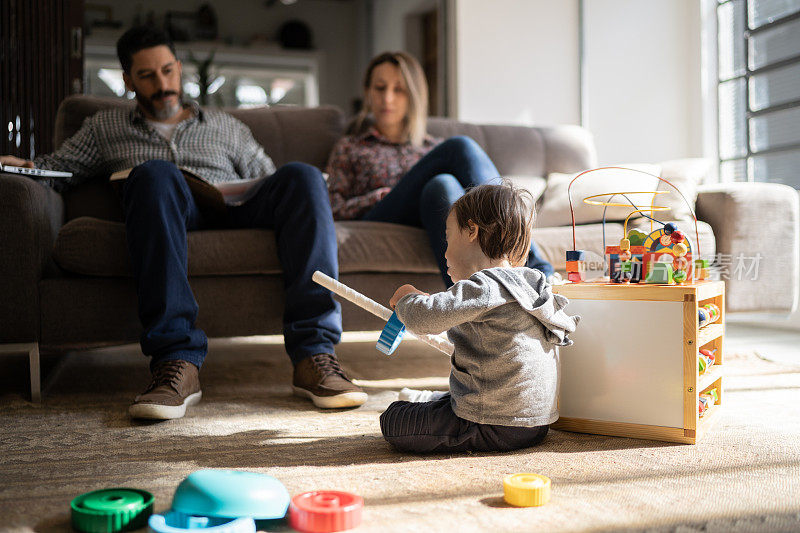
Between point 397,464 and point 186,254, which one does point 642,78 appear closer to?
point 186,254

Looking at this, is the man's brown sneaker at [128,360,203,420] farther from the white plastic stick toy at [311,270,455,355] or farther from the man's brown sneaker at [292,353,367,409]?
the white plastic stick toy at [311,270,455,355]

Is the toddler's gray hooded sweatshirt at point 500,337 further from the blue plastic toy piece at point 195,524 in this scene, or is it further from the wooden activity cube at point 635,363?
the blue plastic toy piece at point 195,524

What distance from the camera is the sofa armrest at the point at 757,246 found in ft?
6.41

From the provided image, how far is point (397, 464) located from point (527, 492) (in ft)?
0.87

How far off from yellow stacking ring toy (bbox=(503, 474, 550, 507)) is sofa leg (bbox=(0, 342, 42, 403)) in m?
1.15

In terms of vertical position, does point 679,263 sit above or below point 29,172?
below

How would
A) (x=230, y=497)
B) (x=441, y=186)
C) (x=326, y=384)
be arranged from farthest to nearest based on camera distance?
(x=441, y=186)
(x=326, y=384)
(x=230, y=497)

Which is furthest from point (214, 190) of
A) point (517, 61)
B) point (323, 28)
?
point (323, 28)

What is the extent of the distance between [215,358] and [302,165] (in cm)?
90

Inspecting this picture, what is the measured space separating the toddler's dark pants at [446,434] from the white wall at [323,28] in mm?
5762

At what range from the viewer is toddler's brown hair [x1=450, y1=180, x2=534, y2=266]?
1.13 metres

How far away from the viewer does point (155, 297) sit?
1.48m

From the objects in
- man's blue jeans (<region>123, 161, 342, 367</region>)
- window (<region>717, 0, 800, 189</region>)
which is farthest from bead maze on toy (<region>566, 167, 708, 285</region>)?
window (<region>717, 0, 800, 189</region>)

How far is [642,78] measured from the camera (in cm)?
370
